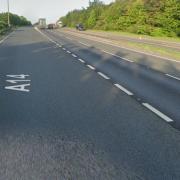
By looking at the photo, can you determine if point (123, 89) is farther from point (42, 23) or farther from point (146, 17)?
point (42, 23)

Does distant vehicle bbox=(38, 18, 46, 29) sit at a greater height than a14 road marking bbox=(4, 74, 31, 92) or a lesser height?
lesser

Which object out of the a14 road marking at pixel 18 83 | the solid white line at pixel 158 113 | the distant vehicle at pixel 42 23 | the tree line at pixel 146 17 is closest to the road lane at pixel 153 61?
the a14 road marking at pixel 18 83

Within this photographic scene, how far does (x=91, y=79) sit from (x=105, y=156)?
7.65 m

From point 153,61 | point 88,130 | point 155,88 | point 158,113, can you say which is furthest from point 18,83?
point 153,61

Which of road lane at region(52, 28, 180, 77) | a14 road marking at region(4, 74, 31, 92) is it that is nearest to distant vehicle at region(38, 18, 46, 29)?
road lane at region(52, 28, 180, 77)

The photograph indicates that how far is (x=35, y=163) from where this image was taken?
4746mm

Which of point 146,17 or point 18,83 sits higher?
point 18,83

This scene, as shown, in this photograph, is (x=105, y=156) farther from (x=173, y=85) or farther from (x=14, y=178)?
(x=173, y=85)

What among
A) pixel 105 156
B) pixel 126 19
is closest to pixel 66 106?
pixel 105 156

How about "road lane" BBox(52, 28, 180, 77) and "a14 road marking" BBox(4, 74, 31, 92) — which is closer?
"a14 road marking" BBox(4, 74, 31, 92)

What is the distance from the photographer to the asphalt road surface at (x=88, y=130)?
4605 millimetres

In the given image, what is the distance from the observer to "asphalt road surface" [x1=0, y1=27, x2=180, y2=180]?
15.1ft

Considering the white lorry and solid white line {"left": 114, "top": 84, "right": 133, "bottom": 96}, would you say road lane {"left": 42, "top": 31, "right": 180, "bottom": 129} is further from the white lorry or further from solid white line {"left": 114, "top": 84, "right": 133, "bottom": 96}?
the white lorry

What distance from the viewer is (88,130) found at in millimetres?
6305
